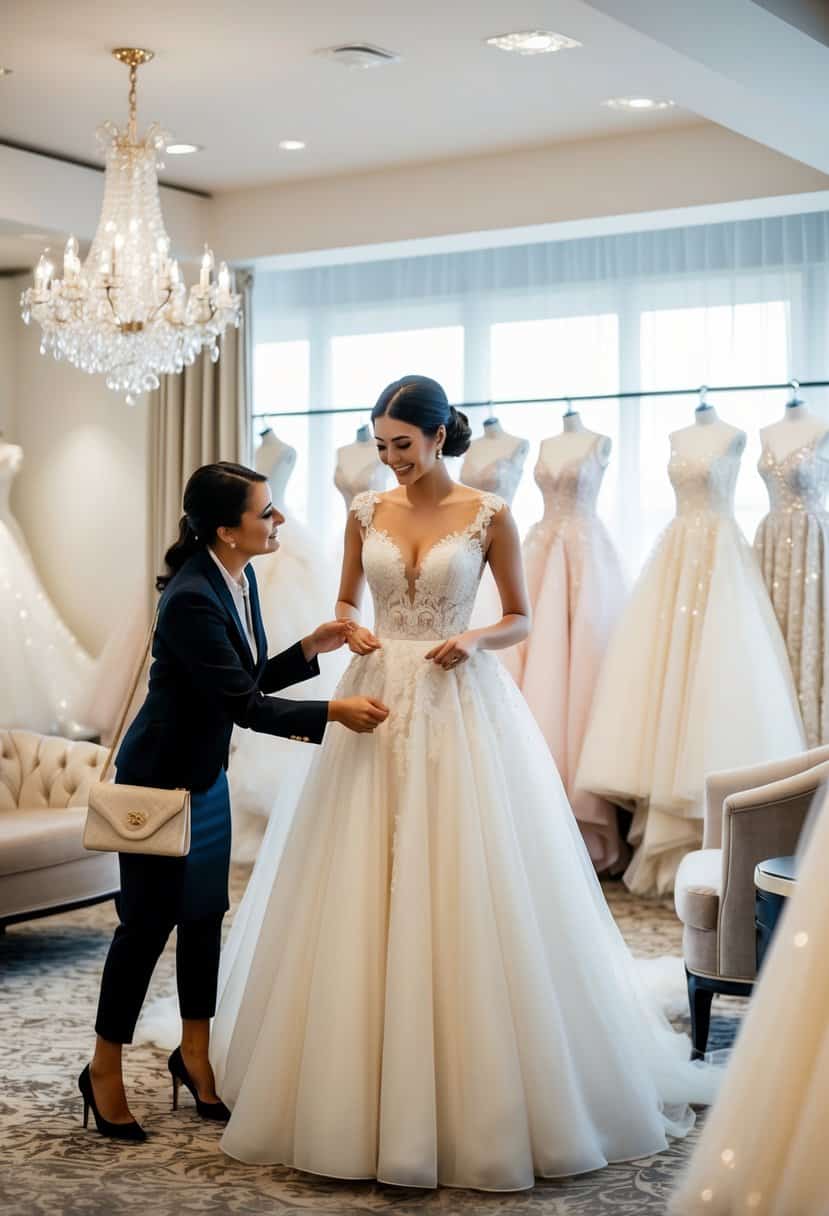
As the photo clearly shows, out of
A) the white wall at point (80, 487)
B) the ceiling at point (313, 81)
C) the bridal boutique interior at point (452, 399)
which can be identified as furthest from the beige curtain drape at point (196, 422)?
the ceiling at point (313, 81)

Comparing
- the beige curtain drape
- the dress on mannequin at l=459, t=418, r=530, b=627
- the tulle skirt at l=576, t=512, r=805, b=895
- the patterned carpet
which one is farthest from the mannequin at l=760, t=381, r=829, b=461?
the beige curtain drape

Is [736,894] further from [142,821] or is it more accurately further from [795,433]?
[795,433]

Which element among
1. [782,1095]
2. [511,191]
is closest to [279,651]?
[511,191]

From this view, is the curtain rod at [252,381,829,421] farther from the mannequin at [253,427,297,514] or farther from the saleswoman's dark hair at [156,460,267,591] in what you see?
the saleswoman's dark hair at [156,460,267,591]

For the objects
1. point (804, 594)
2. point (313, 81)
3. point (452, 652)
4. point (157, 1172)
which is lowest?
point (157, 1172)

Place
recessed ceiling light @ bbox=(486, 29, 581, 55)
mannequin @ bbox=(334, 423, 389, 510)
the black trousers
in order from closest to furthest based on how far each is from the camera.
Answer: the black trousers < recessed ceiling light @ bbox=(486, 29, 581, 55) < mannequin @ bbox=(334, 423, 389, 510)

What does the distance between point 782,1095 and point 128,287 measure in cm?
400

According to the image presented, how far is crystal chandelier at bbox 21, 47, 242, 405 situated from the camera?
17.4ft

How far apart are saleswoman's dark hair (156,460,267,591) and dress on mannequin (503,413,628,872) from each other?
304 cm

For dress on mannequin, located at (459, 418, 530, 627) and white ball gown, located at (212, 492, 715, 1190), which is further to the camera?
dress on mannequin, located at (459, 418, 530, 627)

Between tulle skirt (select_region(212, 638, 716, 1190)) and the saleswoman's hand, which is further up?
the saleswoman's hand

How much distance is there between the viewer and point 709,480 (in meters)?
5.95

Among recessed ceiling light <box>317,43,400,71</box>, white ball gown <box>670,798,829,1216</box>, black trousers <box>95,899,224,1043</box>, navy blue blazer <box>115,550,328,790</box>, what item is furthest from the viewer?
recessed ceiling light <box>317,43,400,71</box>

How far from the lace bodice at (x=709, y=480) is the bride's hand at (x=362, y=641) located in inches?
114
